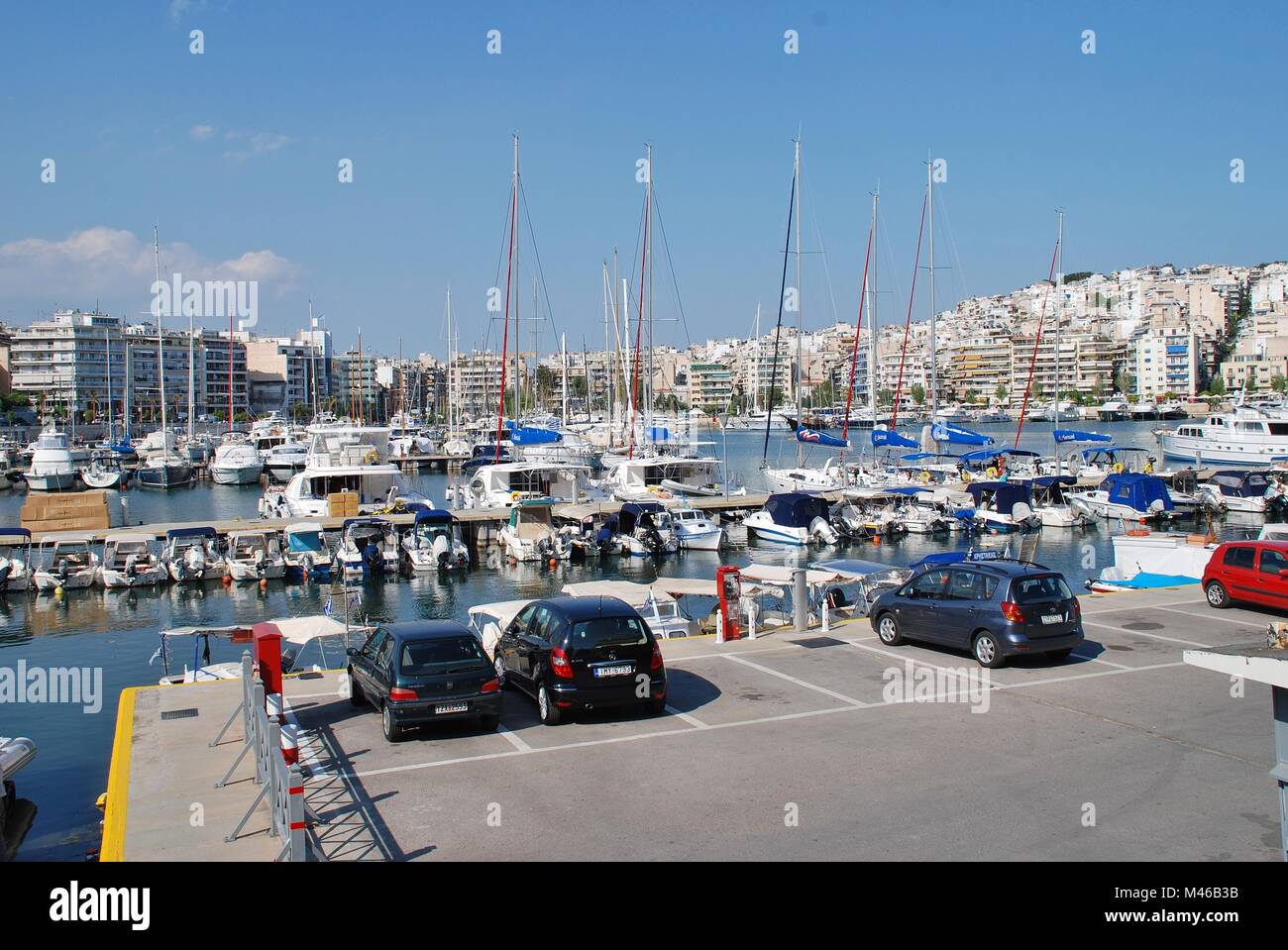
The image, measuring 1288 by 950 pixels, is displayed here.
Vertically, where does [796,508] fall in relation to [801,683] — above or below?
below

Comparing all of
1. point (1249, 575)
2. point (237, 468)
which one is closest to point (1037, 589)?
point (1249, 575)

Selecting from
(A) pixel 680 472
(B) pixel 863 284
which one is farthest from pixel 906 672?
(B) pixel 863 284

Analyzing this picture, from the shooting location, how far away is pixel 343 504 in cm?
4756

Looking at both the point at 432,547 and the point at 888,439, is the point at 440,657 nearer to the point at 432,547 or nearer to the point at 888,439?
the point at 432,547

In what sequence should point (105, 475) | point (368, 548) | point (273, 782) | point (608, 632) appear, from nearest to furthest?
point (273, 782)
point (608, 632)
point (368, 548)
point (105, 475)

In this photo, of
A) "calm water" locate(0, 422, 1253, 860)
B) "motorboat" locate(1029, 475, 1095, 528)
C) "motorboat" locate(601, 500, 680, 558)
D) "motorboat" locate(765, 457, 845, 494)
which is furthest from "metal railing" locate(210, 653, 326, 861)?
"motorboat" locate(765, 457, 845, 494)

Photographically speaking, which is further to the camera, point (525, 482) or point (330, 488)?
point (525, 482)

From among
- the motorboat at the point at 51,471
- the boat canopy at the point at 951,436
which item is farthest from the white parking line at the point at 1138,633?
the motorboat at the point at 51,471

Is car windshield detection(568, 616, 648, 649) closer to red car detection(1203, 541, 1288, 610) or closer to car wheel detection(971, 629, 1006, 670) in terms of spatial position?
car wheel detection(971, 629, 1006, 670)

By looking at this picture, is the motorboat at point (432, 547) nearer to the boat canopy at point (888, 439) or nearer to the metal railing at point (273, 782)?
the metal railing at point (273, 782)

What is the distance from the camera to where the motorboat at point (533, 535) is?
42906 mm

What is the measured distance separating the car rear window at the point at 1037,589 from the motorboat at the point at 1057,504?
36.9 m

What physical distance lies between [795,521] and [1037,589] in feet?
101
